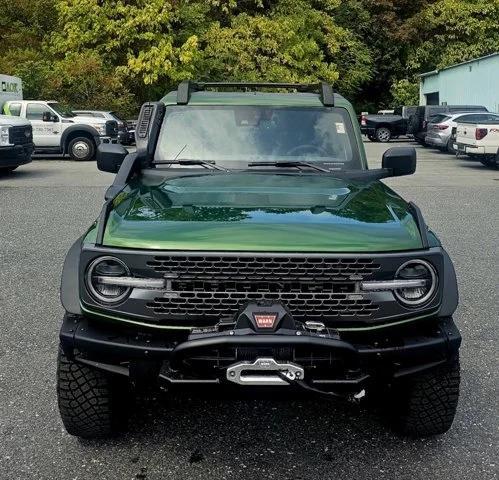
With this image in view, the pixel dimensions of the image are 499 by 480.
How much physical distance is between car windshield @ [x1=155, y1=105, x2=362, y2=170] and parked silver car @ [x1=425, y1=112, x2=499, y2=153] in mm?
21580

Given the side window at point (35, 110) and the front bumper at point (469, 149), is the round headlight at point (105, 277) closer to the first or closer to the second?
the front bumper at point (469, 149)

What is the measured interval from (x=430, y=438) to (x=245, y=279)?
4.51ft

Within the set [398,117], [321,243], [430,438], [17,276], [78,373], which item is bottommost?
[398,117]

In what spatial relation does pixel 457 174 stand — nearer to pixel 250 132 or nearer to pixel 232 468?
pixel 250 132

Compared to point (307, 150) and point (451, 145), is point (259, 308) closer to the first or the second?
point (307, 150)

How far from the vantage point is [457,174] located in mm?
19781

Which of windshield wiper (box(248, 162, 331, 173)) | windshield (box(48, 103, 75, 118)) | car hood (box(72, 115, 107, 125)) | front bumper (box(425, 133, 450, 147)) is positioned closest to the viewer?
windshield wiper (box(248, 162, 331, 173))

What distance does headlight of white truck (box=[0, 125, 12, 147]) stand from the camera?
16328 millimetres

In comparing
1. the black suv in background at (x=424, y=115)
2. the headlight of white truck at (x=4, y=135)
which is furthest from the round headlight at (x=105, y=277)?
the black suv in background at (x=424, y=115)

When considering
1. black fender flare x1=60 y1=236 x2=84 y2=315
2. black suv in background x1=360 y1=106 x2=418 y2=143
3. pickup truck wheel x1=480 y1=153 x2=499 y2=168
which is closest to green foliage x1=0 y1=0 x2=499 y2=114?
black suv in background x1=360 y1=106 x2=418 y2=143

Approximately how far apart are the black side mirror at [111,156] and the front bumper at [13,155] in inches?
482

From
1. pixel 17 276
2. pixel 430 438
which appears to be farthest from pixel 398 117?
pixel 430 438

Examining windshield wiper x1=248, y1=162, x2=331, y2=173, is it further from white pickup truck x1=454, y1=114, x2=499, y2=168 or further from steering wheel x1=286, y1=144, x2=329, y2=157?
white pickup truck x1=454, y1=114, x2=499, y2=168

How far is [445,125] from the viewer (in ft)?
89.7
